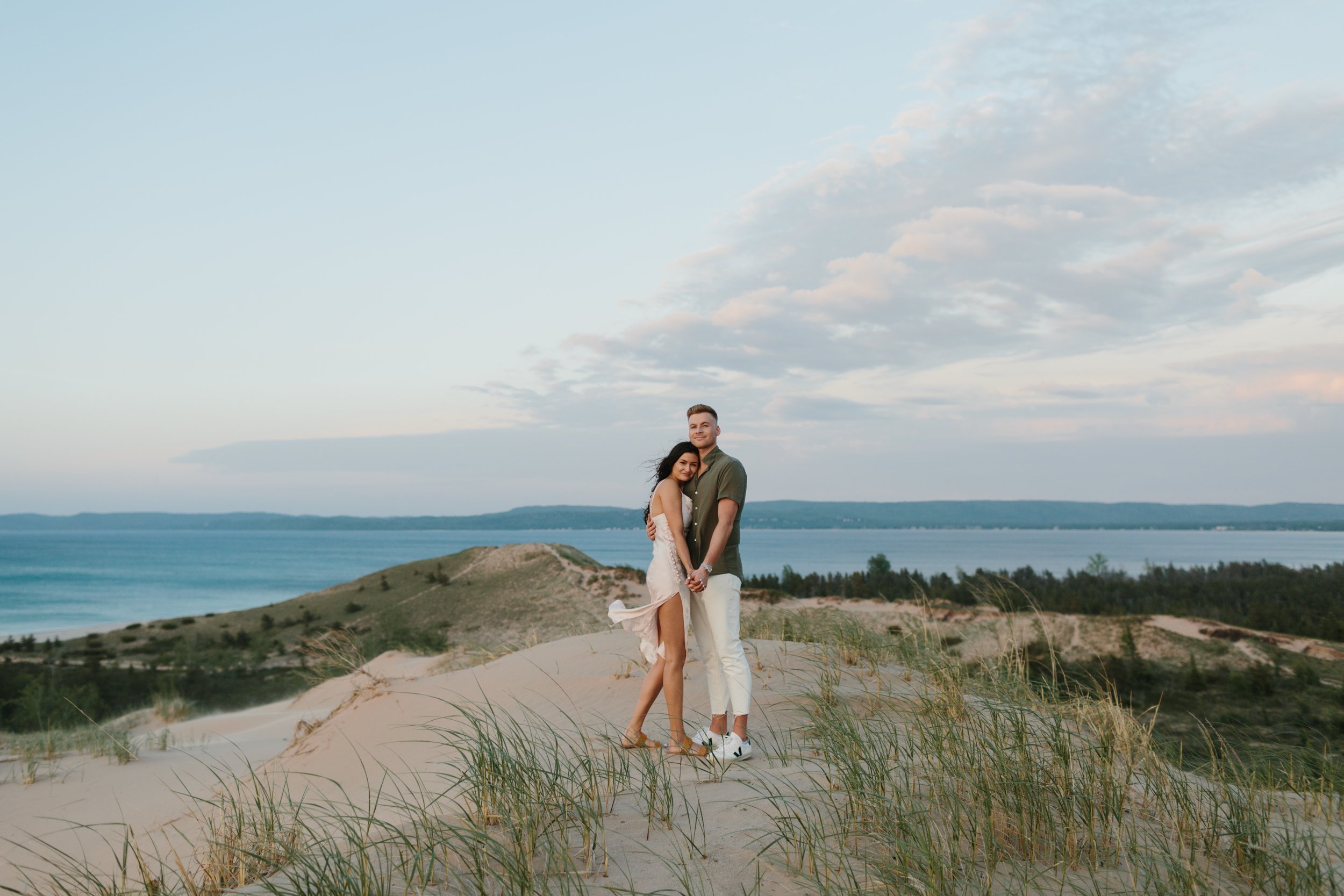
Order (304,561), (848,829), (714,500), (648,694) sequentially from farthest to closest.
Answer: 1. (304,561)
2. (648,694)
3. (714,500)
4. (848,829)

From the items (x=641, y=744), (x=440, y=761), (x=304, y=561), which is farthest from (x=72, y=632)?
(x=304, y=561)

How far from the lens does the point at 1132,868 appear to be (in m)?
2.82

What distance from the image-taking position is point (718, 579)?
455cm

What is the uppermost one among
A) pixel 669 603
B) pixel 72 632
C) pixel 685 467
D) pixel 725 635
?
pixel 685 467

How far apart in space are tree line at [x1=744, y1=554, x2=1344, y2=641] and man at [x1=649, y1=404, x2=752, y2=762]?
14.6 metres

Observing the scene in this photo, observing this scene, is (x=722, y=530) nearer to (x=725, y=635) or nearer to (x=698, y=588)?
(x=698, y=588)

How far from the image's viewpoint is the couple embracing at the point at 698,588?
451 centimetres

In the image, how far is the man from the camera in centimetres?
446

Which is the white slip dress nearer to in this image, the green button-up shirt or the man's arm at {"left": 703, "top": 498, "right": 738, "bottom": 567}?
the green button-up shirt

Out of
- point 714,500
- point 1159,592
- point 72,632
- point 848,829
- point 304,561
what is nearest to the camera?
point 848,829

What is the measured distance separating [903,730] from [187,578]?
8413 centimetres

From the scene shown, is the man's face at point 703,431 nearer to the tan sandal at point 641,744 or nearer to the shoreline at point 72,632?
the tan sandal at point 641,744

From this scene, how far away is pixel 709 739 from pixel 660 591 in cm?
89

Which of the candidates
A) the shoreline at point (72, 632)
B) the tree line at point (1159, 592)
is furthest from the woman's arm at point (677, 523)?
the shoreline at point (72, 632)
